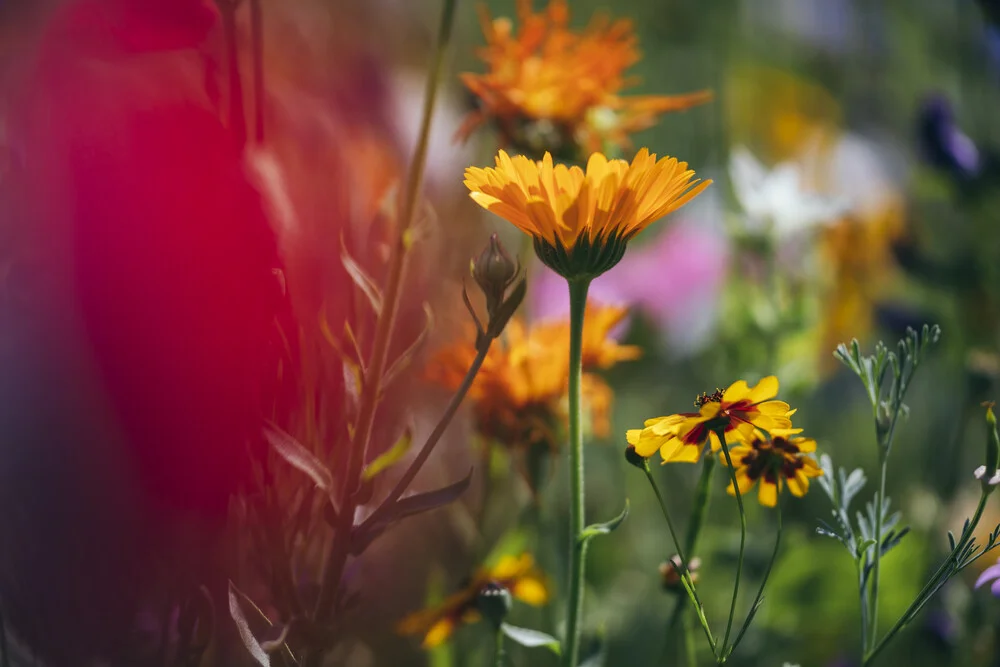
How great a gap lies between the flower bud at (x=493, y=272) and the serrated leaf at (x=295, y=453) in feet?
0.17

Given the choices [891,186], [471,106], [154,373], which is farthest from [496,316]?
[891,186]

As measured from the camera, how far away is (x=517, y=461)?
31cm

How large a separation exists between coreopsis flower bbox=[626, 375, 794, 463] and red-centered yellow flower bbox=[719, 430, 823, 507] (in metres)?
0.01

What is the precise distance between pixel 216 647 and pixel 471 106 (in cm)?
26

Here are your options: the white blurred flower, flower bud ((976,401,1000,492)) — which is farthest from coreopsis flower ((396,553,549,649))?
the white blurred flower

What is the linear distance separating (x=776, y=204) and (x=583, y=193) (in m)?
0.29

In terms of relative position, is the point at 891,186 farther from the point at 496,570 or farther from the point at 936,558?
the point at 496,570

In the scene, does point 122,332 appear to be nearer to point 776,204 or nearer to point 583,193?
point 583,193

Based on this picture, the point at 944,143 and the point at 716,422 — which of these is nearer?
the point at 716,422

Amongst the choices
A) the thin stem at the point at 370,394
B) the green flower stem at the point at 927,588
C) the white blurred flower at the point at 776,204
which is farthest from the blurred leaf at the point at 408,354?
the white blurred flower at the point at 776,204

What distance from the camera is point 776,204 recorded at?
450 mm

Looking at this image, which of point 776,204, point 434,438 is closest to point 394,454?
point 434,438

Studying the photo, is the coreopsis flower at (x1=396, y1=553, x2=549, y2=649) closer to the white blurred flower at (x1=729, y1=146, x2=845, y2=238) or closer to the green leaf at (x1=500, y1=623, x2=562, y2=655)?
the green leaf at (x1=500, y1=623, x2=562, y2=655)

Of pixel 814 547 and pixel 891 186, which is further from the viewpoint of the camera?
pixel 891 186
